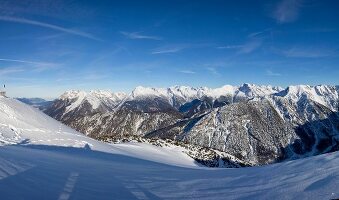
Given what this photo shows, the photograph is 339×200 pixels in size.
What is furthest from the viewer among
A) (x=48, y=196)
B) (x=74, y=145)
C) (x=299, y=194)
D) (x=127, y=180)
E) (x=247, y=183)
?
(x=74, y=145)

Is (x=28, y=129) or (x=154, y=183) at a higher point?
(x=28, y=129)

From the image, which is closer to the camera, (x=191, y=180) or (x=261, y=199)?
(x=261, y=199)

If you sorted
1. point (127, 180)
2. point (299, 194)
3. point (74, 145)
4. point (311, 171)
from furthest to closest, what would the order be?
point (74, 145)
point (127, 180)
point (311, 171)
point (299, 194)

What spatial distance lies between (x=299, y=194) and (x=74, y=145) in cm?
1941

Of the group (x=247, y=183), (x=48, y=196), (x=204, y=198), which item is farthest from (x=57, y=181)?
(x=247, y=183)

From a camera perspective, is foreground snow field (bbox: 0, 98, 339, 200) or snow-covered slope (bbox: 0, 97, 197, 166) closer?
foreground snow field (bbox: 0, 98, 339, 200)

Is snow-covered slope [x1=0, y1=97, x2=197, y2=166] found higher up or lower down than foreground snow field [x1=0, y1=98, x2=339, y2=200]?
higher up

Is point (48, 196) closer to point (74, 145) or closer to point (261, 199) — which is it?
point (261, 199)

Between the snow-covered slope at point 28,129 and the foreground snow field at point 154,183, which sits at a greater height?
the snow-covered slope at point 28,129

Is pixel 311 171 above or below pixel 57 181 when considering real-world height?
above

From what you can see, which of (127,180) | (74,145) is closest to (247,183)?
(127,180)

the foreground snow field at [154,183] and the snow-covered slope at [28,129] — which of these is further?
the snow-covered slope at [28,129]

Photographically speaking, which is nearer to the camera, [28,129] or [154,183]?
[154,183]

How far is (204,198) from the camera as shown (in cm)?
1034
